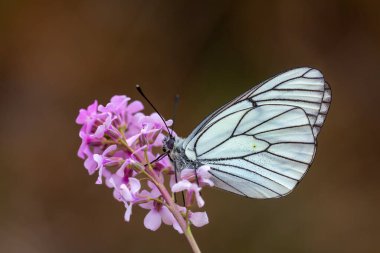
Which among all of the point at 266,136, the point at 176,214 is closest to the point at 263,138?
the point at 266,136

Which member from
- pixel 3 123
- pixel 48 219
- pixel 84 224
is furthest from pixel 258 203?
pixel 3 123

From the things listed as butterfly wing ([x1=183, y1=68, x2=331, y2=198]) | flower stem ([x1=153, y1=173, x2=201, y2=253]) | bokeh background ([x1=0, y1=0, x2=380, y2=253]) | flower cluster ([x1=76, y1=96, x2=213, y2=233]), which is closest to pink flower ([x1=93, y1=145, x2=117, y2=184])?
flower cluster ([x1=76, y1=96, x2=213, y2=233])

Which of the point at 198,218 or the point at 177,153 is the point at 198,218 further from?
the point at 177,153

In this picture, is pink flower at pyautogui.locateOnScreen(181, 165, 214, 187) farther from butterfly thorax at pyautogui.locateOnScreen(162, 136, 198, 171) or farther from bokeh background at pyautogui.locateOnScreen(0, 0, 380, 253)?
bokeh background at pyautogui.locateOnScreen(0, 0, 380, 253)

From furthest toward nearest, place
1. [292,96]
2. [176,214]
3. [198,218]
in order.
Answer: [292,96] < [198,218] < [176,214]

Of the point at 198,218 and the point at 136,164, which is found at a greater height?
the point at 136,164

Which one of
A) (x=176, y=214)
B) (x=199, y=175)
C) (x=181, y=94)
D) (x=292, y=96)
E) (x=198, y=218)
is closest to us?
(x=176, y=214)

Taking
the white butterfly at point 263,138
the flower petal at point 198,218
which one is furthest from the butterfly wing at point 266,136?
the flower petal at point 198,218

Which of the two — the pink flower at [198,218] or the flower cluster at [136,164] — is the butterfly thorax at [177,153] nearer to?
the flower cluster at [136,164]
